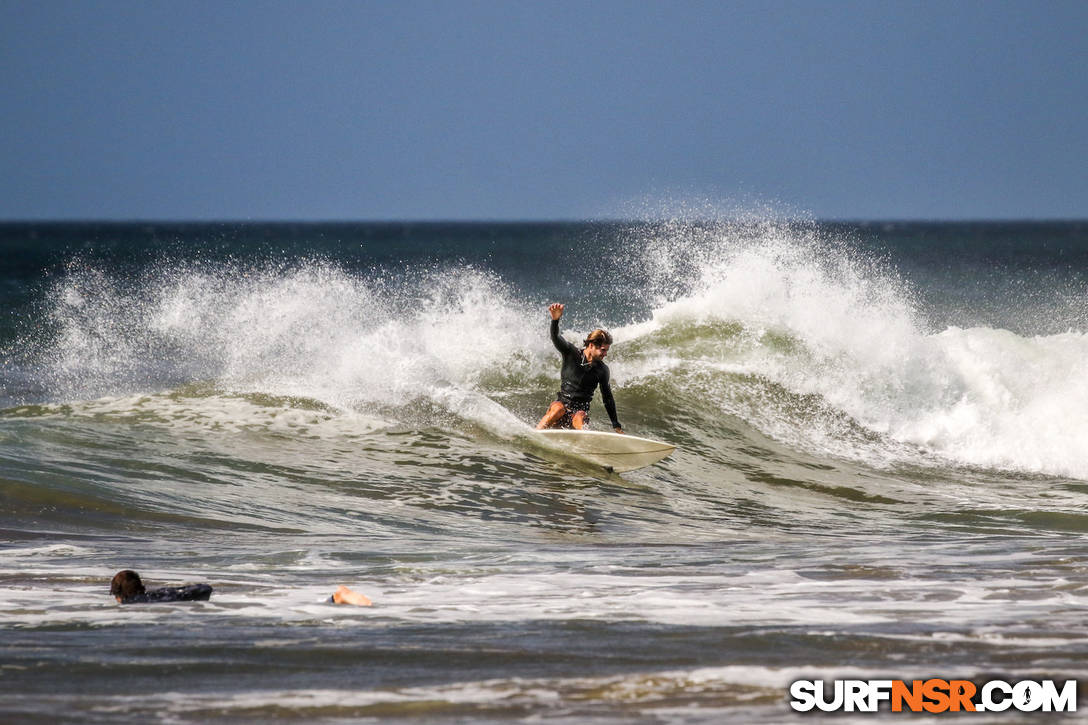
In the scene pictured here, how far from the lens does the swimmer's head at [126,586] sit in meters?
6.27

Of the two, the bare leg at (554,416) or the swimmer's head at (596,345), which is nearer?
the swimmer's head at (596,345)

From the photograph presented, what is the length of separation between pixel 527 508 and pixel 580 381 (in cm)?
253

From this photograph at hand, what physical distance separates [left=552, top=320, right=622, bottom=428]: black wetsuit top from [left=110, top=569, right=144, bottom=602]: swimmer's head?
262 inches

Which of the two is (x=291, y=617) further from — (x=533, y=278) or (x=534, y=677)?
(x=533, y=278)

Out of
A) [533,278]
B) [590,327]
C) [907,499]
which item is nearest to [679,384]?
[907,499]

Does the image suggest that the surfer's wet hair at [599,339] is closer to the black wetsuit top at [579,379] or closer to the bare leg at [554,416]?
the black wetsuit top at [579,379]

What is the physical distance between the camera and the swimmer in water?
627cm

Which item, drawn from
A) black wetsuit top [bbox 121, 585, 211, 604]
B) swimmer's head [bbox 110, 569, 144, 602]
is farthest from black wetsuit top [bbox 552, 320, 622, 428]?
swimmer's head [bbox 110, 569, 144, 602]

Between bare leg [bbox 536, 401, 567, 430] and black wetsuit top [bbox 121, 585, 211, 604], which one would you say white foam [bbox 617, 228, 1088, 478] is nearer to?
bare leg [bbox 536, 401, 567, 430]

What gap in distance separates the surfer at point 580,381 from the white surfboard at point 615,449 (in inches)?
11.5

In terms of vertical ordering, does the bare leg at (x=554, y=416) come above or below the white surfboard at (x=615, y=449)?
above

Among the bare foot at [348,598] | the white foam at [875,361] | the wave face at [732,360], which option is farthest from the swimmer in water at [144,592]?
the white foam at [875,361]

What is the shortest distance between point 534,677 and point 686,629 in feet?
3.50

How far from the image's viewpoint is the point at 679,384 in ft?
54.6
